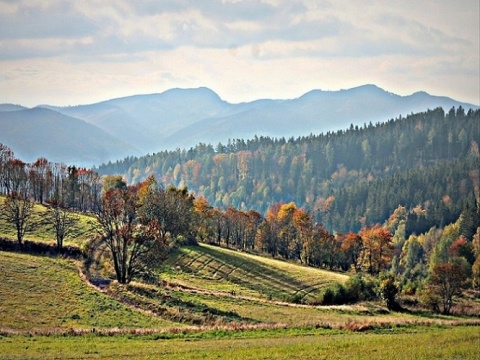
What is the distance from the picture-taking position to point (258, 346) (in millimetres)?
32781

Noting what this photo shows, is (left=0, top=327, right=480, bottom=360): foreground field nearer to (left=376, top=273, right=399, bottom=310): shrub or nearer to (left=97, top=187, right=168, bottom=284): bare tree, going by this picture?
(left=376, top=273, right=399, bottom=310): shrub

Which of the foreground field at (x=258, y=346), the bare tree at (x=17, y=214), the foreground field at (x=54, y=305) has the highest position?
the bare tree at (x=17, y=214)

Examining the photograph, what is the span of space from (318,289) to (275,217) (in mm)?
59641

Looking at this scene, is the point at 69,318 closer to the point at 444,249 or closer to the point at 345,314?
the point at 345,314

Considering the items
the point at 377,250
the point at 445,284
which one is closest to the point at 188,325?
the point at 445,284

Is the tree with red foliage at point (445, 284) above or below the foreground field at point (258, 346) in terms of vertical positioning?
below

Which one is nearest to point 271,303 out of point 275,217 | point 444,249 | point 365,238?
point 365,238

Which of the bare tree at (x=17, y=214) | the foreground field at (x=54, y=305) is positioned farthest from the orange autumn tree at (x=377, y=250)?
the foreground field at (x=54, y=305)

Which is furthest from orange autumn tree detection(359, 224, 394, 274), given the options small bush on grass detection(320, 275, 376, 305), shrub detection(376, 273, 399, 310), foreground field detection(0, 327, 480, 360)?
foreground field detection(0, 327, 480, 360)

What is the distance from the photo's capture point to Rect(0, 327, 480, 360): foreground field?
29688 millimetres

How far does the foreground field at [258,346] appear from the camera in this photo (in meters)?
29.7

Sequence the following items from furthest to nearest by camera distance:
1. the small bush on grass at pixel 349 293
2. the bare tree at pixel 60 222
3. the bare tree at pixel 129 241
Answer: the bare tree at pixel 60 222
the small bush on grass at pixel 349 293
the bare tree at pixel 129 241

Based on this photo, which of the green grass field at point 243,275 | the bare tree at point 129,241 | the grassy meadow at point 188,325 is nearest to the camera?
the grassy meadow at point 188,325

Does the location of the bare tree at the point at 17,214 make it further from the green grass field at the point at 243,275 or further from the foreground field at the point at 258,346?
the foreground field at the point at 258,346
